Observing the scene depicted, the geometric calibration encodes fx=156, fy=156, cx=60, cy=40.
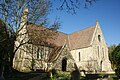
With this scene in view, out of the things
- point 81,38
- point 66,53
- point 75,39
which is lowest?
point 66,53

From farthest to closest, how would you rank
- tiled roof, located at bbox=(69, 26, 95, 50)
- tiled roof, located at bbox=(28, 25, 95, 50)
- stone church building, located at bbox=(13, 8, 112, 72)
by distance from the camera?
tiled roof, located at bbox=(69, 26, 95, 50)
tiled roof, located at bbox=(28, 25, 95, 50)
stone church building, located at bbox=(13, 8, 112, 72)

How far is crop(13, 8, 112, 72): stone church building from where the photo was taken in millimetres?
31688

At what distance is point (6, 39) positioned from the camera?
22719mm

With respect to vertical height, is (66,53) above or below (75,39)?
below

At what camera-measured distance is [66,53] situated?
32750 mm

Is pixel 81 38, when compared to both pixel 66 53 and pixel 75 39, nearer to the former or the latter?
pixel 75 39

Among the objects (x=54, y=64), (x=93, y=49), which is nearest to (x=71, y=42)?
(x=93, y=49)

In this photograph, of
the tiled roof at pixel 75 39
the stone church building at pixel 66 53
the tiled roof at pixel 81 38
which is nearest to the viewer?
the stone church building at pixel 66 53

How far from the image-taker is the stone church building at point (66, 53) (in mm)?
31688

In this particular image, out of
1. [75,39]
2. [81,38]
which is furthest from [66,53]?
[75,39]

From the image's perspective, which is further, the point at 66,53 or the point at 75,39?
the point at 75,39

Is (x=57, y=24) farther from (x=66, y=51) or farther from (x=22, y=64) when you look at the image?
(x=22, y=64)

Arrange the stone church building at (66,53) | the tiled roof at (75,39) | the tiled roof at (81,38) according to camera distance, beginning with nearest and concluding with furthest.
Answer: the stone church building at (66,53) < the tiled roof at (75,39) < the tiled roof at (81,38)

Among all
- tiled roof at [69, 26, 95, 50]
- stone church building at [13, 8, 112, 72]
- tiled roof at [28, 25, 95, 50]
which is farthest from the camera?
tiled roof at [69, 26, 95, 50]
